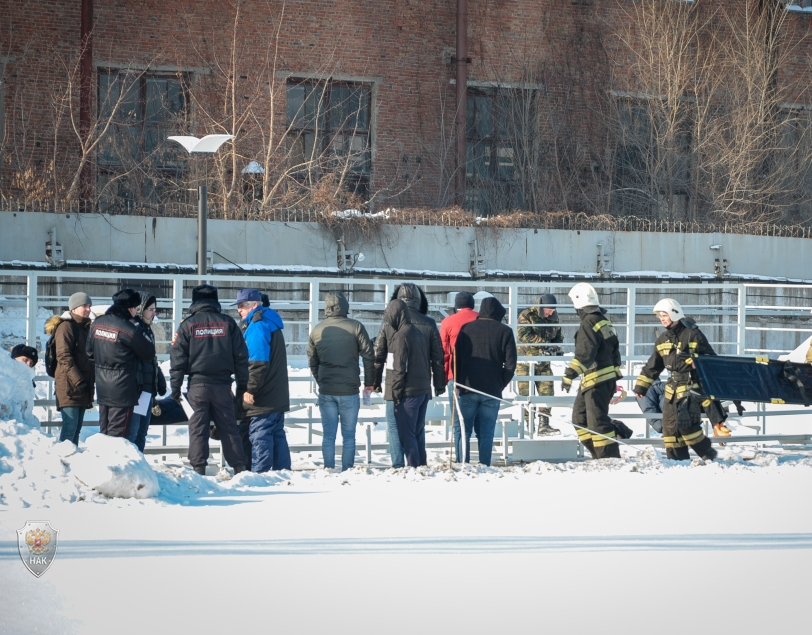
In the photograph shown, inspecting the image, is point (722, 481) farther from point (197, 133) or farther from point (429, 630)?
point (197, 133)

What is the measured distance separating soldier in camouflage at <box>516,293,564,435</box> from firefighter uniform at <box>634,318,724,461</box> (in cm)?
332

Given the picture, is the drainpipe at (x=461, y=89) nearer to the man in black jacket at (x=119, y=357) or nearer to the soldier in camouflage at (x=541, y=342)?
the soldier in camouflage at (x=541, y=342)

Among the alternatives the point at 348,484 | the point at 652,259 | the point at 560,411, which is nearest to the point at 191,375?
the point at 348,484

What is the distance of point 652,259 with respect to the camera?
20.8m

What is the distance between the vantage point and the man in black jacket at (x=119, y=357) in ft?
27.6

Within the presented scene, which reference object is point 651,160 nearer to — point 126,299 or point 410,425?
point 410,425

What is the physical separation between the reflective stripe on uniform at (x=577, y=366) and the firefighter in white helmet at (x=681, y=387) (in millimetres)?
644

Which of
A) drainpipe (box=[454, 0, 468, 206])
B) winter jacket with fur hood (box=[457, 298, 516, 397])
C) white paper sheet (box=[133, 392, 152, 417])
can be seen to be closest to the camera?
white paper sheet (box=[133, 392, 152, 417])

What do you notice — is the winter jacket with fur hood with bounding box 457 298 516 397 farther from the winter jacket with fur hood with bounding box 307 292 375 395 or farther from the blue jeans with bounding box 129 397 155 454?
the blue jeans with bounding box 129 397 155 454

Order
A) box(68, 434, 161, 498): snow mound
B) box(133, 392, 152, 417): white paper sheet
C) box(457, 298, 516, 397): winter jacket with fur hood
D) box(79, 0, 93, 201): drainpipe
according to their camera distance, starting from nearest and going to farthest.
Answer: box(68, 434, 161, 498): snow mound, box(133, 392, 152, 417): white paper sheet, box(457, 298, 516, 397): winter jacket with fur hood, box(79, 0, 93, 201): drainpipe

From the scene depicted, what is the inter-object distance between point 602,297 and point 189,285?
7.51 meters

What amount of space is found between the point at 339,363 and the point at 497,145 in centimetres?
1805

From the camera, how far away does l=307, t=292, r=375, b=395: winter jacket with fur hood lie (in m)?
9.20

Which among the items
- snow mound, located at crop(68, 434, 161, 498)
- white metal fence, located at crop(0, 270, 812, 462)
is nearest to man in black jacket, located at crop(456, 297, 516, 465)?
white metal fence, located at crop(0, 270, 812, 462)
